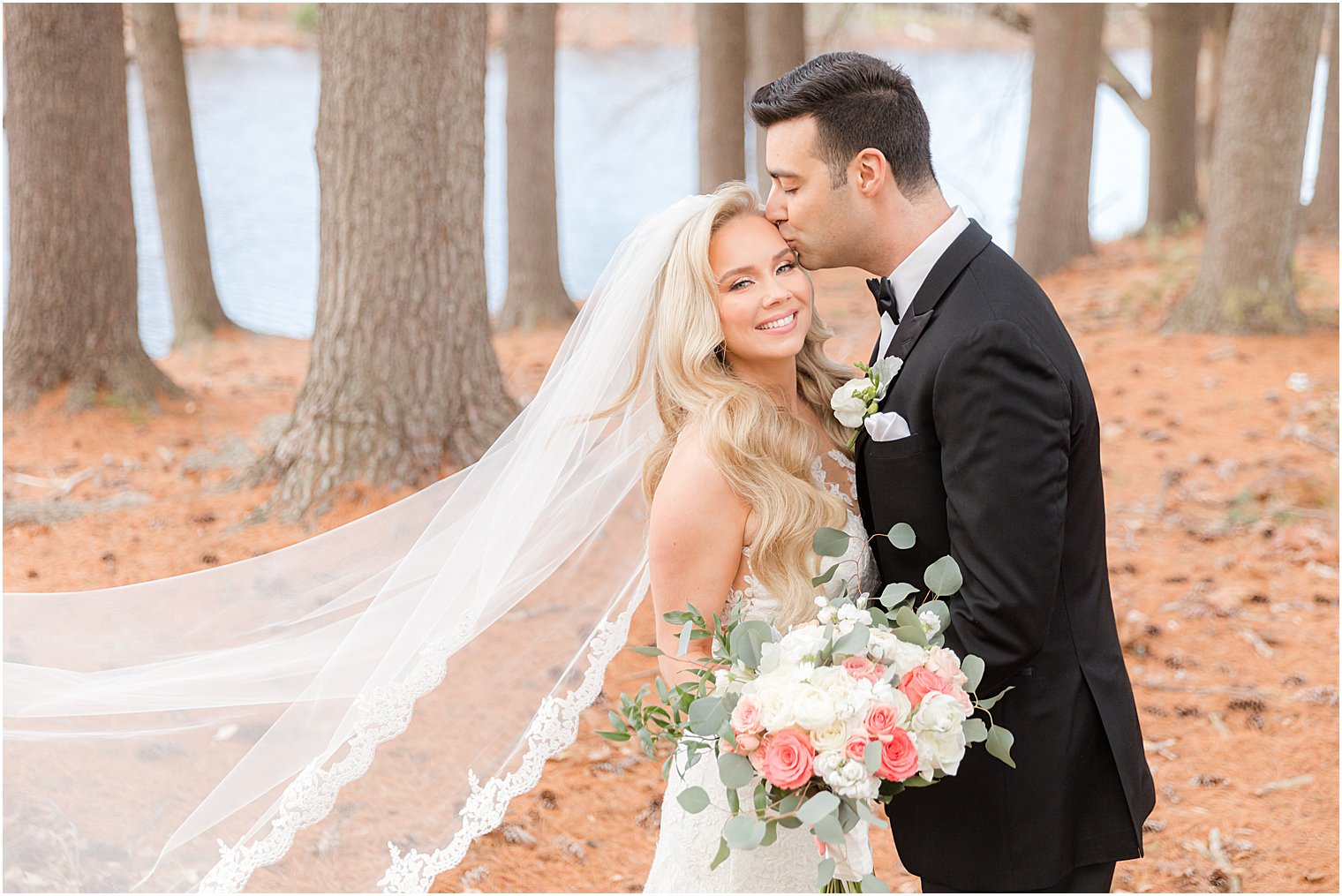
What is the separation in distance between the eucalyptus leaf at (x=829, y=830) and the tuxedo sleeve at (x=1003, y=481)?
0.56m

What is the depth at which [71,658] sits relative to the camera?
3.70 meters

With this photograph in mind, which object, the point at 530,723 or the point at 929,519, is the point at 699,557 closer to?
the point at 929,519

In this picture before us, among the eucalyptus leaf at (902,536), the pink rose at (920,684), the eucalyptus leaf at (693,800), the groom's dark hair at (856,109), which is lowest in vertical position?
the eucalyptus leaf at (693,800)

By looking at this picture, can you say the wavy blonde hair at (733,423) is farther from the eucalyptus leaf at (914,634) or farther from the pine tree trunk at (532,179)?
the pine tree trunk at (532,179)

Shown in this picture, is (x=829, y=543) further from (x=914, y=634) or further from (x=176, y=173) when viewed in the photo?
(x=176, y=173)

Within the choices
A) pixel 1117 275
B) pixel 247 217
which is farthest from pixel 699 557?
pixel 247 217

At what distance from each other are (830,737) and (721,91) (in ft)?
42.8

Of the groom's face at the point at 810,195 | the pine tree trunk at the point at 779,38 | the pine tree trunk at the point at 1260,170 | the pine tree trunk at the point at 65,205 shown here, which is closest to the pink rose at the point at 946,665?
the groom's face at the point at 810,195

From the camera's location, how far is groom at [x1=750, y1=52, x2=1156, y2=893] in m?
2.49

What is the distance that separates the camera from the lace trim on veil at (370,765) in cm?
329

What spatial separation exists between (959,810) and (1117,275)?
1178 cm

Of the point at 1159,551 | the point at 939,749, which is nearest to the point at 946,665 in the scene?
the point at 939,749

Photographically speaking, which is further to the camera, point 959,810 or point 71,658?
point 71,658

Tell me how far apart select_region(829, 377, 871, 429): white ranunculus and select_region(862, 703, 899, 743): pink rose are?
2.52 feet
